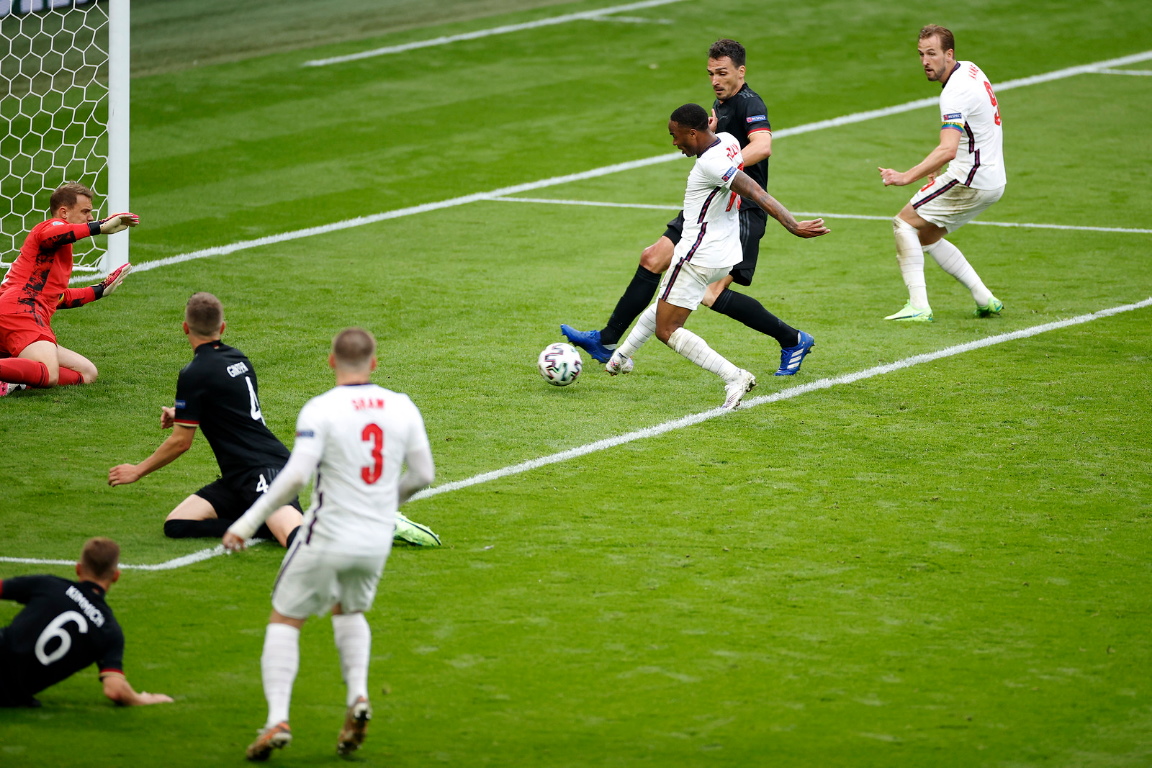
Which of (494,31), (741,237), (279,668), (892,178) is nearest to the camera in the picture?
(279,668)

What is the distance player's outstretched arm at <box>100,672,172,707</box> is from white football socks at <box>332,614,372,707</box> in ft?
2.66

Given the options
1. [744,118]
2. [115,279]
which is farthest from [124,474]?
[744,118]

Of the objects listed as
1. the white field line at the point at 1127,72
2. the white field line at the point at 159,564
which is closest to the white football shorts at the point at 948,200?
the white field line at the point at 159,564

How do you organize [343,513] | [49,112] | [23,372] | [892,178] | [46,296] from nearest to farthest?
[343,513], [23,372], [46,296], [892,178], [49,112]

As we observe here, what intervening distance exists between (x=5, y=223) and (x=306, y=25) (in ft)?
36.0

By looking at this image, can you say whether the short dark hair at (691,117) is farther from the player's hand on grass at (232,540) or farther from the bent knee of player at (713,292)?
the player's hand on grass at (232,540)

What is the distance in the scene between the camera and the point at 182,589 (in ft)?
21.4

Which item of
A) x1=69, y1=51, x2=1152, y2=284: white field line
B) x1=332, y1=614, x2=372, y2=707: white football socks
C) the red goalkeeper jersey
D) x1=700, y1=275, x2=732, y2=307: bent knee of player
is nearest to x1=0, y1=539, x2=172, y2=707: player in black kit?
x1=332, y1=614, x2=372, y2=707: white football socks

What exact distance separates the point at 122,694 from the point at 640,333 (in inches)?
206

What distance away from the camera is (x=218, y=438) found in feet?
23.0

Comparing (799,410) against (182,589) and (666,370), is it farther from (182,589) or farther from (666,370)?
(182,589)

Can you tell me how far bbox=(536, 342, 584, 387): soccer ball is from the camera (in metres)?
Answer: 9.76

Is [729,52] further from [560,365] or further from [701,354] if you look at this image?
[560,365]

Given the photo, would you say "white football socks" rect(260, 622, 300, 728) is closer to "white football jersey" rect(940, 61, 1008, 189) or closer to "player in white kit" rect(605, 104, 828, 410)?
"player in white kit" rect(605, 104, 828, 410)
